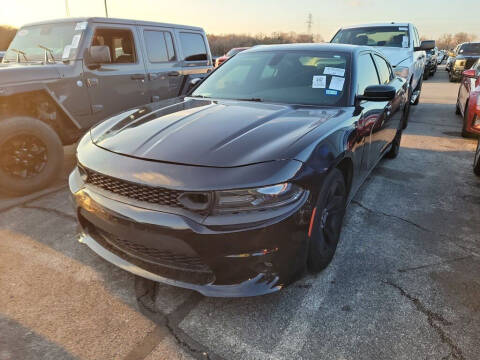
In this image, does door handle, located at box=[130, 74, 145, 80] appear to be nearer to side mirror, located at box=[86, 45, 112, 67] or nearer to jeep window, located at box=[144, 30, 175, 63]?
jeep window, located at box=[144, 30, 175, 63]

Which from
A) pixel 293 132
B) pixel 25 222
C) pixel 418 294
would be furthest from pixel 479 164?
pixel 25 222

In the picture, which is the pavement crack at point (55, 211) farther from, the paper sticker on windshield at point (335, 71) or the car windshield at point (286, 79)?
the paper sticker on windshield at point (335, 71)

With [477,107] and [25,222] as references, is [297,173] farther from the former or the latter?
[477,107]

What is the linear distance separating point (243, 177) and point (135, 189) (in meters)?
0.62

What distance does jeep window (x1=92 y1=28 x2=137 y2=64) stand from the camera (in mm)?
4715

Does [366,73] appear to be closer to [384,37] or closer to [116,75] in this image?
[116,75]

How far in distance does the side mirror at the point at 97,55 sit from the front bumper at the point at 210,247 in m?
2.76

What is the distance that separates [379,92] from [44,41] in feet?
14.0

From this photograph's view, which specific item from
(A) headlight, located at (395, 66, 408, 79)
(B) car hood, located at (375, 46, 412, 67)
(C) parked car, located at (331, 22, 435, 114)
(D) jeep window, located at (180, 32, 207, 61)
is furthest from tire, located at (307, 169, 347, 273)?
(C) parked car, located at (331, 22, 435, 114)

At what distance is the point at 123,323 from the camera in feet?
6.70

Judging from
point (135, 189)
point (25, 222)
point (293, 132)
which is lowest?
point (25, 222)

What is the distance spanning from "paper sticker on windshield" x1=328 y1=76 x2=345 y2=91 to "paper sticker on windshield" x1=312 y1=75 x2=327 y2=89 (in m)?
0.06

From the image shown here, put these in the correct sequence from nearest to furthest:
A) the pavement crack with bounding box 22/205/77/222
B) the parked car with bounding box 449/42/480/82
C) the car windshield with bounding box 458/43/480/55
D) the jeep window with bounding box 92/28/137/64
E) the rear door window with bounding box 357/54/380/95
Answer: the rear door window with bounding box 357/54/380/95, the pavement crack with bounding box 22/205/77/222, the jeep window with bounding box 92/28/137/64, the parked car with bounding box 449/42/480/82, the car windshield with bounding box 458/43/480/55

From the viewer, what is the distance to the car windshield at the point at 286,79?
2.95 metres
